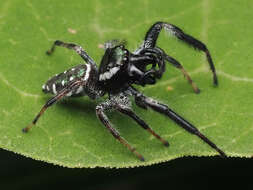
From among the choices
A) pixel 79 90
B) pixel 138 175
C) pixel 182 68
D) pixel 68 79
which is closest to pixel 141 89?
pixel 182 68

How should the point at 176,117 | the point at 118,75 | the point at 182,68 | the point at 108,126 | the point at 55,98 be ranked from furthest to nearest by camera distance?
the point at 182,68
the point at 118,75
the point at 55,98
the point at 108,126
the point at 176,117

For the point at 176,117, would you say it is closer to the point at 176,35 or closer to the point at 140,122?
the point at 140,122

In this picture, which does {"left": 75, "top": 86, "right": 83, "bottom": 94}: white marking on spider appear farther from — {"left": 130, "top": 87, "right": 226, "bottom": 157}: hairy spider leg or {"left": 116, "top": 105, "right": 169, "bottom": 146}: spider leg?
{"left": 130, "top": 87, "right": 226, "bottom": 157}: hairy spider leg

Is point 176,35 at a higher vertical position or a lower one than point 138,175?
higher

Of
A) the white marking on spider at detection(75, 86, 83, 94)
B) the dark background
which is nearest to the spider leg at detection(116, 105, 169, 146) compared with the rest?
the dark background

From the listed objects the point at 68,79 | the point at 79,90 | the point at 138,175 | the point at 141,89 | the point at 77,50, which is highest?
the point at 77,50

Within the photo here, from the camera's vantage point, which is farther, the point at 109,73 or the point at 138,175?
the point at 109,73

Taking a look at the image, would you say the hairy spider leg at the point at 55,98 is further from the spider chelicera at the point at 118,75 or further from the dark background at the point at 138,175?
the dark background at the point at 138,175
